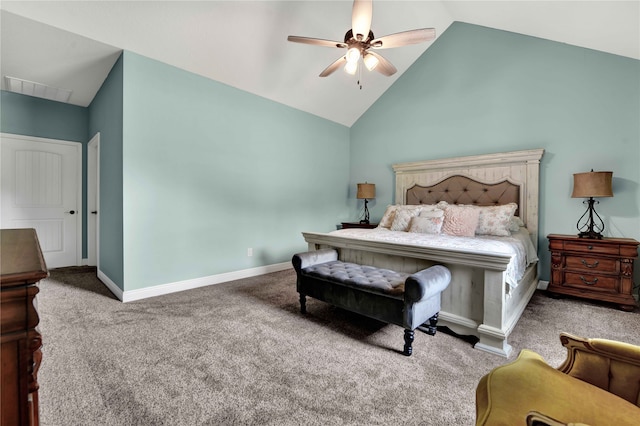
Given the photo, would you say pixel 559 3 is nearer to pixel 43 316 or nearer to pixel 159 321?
pixel 159 321

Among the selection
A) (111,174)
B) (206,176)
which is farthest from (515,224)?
(111,174)

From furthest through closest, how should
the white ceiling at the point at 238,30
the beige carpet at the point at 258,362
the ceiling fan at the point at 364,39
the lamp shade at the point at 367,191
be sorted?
1. the lamp shade at the point at 367,191
2. the white ceiling at the point at 238,30
3. the ceiling fan at the point at 364,39
4. the beige carpet at the point at 258,362

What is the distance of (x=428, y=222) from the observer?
10.1 feet

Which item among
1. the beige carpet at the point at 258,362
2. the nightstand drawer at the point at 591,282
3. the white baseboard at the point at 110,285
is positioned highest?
the nightstand drawer at the point at 591,282

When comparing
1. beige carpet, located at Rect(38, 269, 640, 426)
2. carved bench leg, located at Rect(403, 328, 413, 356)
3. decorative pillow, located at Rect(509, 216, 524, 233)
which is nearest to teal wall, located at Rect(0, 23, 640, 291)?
decorative pillow, located at Rect(509, 216, 524, 233)

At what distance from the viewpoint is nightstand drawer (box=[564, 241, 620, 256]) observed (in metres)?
2.58

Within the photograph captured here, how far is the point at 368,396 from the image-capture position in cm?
142

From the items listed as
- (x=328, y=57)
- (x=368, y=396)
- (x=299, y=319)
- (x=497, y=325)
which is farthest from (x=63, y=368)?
(x=328, y=57)

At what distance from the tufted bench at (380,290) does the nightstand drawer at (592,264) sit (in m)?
1.88

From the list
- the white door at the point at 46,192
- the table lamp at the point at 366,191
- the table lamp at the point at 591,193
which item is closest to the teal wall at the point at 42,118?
the white door at the point at 46,192

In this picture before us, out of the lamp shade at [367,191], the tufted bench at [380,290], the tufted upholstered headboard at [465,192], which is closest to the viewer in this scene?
the tufted bench at [380,290]

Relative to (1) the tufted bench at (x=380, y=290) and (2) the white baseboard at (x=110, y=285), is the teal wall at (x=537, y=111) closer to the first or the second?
(1) the tufted bench at (x=380, y=290)

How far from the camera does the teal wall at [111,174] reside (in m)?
2.80

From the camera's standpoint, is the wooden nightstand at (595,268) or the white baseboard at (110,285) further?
the white baseboard at (110,285)
